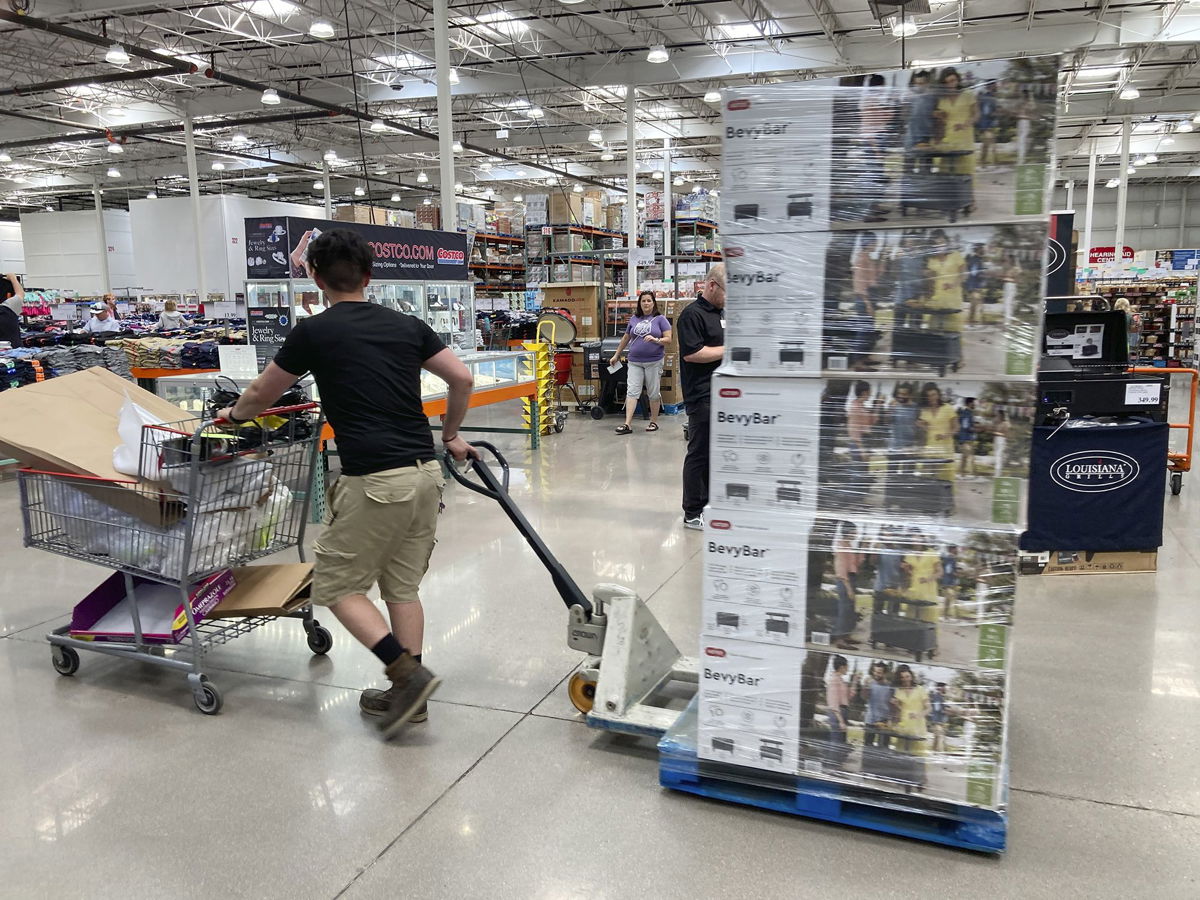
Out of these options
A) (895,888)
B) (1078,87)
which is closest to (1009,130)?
(895,888)

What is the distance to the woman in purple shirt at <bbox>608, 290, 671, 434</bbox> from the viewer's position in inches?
400

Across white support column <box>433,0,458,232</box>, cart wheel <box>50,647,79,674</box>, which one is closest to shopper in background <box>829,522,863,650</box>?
cart wheel <box>50,647,79,674</box>

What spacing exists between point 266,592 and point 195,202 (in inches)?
726

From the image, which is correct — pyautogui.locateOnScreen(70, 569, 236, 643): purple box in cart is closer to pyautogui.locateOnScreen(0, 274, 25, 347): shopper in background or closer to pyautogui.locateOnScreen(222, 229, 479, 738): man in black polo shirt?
pyautogui.locateOnScreen(222, 229, 479, 738): man in black polo shirt

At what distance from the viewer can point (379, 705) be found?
3.28 meters

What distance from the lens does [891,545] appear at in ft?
7.89

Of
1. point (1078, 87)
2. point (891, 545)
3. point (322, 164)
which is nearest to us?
point (891, 545)

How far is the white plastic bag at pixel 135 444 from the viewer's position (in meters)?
3.35

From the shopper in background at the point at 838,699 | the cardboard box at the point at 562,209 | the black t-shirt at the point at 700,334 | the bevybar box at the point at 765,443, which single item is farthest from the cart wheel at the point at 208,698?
the cardboard box at the point at 562,209

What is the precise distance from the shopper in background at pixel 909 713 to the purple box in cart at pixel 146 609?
2.61 meters

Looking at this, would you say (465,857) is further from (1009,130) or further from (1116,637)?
(1116,637)

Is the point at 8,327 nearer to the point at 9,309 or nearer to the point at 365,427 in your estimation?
the point at 9,309

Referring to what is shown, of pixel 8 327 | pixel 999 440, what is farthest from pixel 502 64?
pixel 999 440

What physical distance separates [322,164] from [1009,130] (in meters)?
24.5
